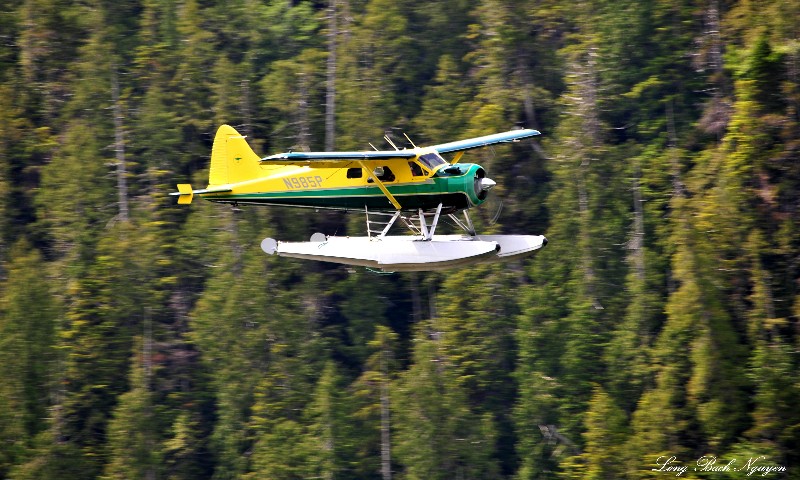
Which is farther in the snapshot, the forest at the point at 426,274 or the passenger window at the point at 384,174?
the forest at the point at 426,274

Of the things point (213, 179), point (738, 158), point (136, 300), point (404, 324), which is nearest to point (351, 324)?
point (404, 324)

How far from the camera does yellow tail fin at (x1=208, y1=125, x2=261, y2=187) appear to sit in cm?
2870

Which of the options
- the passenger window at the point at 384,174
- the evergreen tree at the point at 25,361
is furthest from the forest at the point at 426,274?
the passenger window at the point at 384,174

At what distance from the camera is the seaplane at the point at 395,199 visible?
26062 millimetres

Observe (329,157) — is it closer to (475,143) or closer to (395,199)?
(395,199)

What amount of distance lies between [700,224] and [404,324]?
555 inches

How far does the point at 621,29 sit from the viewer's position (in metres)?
48.9

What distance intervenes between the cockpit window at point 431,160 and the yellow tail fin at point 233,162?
12.3 ft

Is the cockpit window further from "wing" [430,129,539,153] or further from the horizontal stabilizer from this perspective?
the horizontal stabilizer

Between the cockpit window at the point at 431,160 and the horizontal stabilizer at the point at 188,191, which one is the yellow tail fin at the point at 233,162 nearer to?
the horizontal stabilizer at the point at 188,191

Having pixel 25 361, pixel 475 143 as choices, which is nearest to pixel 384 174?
pixel 475 143

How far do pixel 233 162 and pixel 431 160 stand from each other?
4.49 m

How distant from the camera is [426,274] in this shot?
49.5 meters

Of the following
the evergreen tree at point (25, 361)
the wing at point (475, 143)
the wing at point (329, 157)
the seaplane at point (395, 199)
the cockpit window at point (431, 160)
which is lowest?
the evergreen tree at point (25, 361)
